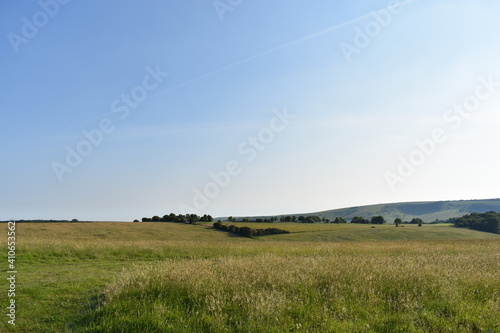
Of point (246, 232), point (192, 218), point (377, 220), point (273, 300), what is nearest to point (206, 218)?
point (192, 218)

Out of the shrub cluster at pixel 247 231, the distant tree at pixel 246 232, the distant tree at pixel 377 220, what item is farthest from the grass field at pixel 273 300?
the distant tree at pixel 377 220

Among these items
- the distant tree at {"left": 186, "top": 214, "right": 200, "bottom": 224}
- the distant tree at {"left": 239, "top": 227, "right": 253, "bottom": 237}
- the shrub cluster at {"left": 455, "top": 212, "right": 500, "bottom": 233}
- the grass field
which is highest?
the distant tree at {"left": 186, "top": 214, "right": 200, "bottom": 224}

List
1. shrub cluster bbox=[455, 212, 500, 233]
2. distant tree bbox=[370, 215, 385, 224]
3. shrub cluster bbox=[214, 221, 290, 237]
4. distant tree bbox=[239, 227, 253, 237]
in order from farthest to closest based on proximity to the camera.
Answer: distant tree bbox=[370, 215, 385, 224]
shrub cluster bbox=[455, 212, 500, 233]
shrub cluster bbox=[214, 221, 290, 237]
distant tree bbox=[239, 227, 253, 237]

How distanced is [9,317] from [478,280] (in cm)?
1235

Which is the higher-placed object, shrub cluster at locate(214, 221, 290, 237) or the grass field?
the grass field

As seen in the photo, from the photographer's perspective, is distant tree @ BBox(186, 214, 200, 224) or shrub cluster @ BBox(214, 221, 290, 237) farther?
distant tree @ BBox(186, 214, 200, 224)

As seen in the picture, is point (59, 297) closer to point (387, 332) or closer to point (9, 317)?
point (9, 317)

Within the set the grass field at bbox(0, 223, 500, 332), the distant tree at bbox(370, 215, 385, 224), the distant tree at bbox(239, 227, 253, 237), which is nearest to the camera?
the grass field at bbox(0, 223, 500, 332)

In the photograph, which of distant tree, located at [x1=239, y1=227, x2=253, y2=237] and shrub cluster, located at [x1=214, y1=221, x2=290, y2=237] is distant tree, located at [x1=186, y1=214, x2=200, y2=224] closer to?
shrub cluster, located at [x1=214, y1=221, x2=290, y2=237]

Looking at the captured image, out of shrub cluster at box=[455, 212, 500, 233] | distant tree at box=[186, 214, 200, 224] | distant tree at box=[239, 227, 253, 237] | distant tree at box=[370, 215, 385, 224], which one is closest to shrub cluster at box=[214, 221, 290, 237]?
distant tree at box=[239, 227, 253, 237]

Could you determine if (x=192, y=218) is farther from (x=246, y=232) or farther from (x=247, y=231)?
(x=247, y=231)

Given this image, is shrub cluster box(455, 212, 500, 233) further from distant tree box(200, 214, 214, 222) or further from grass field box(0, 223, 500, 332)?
grass field box(0, 223, 500, 332)

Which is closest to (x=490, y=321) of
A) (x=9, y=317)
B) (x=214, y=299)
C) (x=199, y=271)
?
(x=214, y=299)

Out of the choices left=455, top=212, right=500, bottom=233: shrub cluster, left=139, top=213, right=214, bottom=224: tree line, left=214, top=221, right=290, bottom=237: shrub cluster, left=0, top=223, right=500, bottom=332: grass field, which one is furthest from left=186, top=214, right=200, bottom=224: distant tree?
left=455, top=212, right=500, bottom=233: shrub cluster
